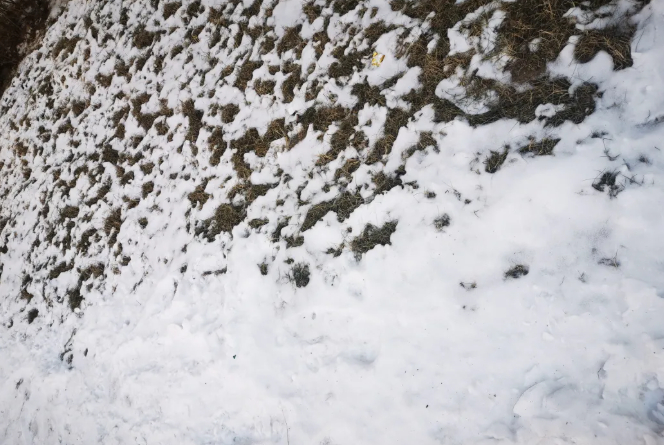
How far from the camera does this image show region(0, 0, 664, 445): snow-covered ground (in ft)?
7.75

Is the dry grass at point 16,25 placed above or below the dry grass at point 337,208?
above

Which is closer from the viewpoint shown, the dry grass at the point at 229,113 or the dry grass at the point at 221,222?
the dry grass at the point at 221,222

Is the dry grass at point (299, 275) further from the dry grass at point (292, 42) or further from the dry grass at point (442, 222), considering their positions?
the dry grass at point (292, 42)

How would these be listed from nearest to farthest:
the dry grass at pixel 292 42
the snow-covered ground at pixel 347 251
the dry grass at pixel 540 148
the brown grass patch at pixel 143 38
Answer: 1. the snow-covered ground at pixel 347 251
2. the dry grass at pixel 540 148
3. the dry grass at pixel 292 42
4. the brown grass patch at pixel 143 38

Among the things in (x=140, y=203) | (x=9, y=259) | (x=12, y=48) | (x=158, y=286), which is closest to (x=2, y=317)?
(x=9, y=259)

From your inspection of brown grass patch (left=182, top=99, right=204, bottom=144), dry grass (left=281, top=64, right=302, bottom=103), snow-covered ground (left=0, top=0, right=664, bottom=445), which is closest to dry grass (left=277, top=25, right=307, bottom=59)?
snow-covered ground (left=0, top=0, right=664, bottom=445)

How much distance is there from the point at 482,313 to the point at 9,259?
21.9 feet

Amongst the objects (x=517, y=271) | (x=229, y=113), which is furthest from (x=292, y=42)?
(x=517, y=271)

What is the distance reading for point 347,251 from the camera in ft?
10.2

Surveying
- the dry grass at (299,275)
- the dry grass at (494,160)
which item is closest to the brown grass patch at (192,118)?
the dry grass at (299,275)

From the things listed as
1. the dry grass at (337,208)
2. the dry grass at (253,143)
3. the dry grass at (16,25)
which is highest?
the dry grass at (16,25)

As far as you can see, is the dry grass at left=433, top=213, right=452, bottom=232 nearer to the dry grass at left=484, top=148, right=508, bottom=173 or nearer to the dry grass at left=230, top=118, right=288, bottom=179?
the dry grass at left=484, top=148, right=508, bottom=173

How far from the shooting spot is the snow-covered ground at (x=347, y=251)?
2.36m

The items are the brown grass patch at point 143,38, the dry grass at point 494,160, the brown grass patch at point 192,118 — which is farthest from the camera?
the brown grass patch at point 143,38
